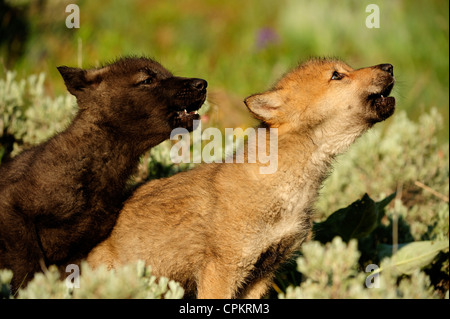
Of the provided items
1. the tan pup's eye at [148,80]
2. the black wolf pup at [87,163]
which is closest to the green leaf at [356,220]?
the black wolf pup at [87,163]

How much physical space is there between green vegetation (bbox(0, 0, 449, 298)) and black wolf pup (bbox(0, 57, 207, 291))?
18.1 inches

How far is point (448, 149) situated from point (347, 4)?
4.22 metres

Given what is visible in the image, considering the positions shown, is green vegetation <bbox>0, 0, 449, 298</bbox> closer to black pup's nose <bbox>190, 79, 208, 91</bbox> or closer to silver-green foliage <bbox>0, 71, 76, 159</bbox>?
silver-green foliage <bbox>0, 71, 76, 159</bbox>

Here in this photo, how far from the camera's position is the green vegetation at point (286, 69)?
3066 mm

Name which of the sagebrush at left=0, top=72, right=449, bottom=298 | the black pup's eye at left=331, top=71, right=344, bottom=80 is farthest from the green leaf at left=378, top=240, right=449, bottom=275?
the black pup's eye at left=331, top=71, right=344, bottom=80

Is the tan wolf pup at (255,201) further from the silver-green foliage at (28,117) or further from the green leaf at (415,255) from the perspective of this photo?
the silver-green foliage at (28,117)

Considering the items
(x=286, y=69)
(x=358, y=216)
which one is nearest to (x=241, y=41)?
(x=286, y=69)

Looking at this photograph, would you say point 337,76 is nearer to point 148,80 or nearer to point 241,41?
point 148,80

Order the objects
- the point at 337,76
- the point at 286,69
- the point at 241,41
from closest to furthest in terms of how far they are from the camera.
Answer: the point at 337,76
the point at 286,69
the point at 241,41

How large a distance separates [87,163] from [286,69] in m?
2.06

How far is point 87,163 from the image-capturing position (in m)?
3.53

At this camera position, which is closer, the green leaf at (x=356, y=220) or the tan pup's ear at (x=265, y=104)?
the tan pup's ear at (x=265, y=104)
